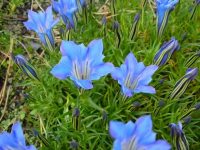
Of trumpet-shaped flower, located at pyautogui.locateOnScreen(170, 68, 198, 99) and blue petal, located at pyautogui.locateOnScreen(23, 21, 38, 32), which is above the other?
blue petal, located at pyautogui.locateOnScreen(23, 21, 38, 32)

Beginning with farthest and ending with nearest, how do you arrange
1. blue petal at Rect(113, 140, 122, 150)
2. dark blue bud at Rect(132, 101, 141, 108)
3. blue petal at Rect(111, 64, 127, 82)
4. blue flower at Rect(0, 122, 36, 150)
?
dark blue bud at Rect(132, 101, 141, 108), blue petal at Rect(111, 64, 127, 82), blue flower at Rect(0, 122, 36, 150), blue petal at Rect(113, 140, 122, 150)

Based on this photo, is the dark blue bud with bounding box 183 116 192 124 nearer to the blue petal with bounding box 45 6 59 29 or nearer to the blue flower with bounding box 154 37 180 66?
the blue flower with bounding box 154 37 180 66

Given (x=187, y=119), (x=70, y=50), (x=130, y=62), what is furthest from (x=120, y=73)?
(x=187, y=119)

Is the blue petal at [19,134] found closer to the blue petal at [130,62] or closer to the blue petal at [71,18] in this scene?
the blue petal at [130,62]

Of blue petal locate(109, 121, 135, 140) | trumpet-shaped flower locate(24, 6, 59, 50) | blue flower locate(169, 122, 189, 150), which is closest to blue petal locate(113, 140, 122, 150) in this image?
blue petal locate(109, 121, 135, 140)

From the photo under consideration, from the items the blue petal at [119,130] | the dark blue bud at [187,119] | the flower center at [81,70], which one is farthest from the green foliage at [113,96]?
the blue petal at [119,130]

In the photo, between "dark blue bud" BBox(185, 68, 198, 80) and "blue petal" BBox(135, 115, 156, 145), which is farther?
"dark blue bud" BBox(185, 68, 198, 80)
